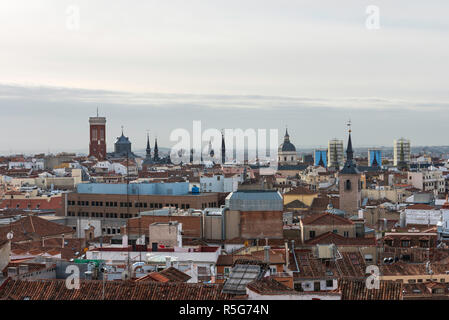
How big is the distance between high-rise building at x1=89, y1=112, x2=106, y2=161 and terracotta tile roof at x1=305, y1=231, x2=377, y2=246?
91.0 meters

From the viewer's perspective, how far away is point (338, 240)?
92.2ft

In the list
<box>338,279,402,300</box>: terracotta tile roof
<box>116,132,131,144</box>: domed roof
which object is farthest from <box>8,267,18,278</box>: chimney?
<box>116,132,131,144</box>: domed roof

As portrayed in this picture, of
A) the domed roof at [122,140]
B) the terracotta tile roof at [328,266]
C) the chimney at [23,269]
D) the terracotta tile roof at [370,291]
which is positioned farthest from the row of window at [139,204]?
the domed roof at [122,140]

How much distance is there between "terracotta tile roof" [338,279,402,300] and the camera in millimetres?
14609

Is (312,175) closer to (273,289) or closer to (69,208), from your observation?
(69,208)

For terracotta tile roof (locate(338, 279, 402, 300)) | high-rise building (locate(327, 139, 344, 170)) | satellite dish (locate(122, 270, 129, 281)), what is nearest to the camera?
terracotta tile roof (locate(338, 279, 402, 300))

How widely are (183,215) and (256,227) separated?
290 centimetres

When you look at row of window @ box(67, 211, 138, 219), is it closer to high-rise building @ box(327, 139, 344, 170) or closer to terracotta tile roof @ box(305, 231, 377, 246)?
terracotta tile roof @ box(305, 231, 377, 246)

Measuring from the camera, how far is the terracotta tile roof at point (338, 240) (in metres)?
27.2

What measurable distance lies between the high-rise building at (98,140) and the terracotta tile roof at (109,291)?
103 metres

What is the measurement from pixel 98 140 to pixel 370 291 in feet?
354

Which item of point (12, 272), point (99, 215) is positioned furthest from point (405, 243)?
point (99, 215)

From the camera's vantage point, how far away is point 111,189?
48.1 m

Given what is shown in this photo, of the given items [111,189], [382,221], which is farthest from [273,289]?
[111,189]
